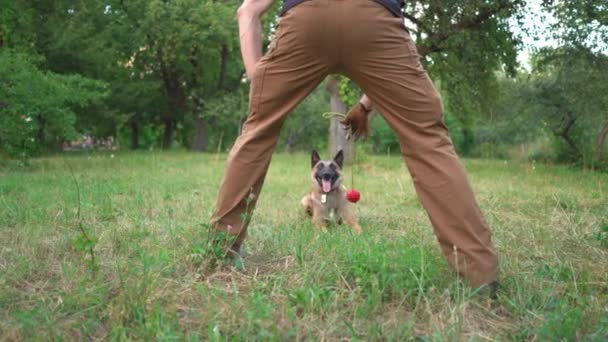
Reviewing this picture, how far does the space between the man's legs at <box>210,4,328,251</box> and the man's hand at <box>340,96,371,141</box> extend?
1.43ft

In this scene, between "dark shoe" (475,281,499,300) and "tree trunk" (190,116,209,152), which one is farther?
"tree trunk" (190,116,209,152)

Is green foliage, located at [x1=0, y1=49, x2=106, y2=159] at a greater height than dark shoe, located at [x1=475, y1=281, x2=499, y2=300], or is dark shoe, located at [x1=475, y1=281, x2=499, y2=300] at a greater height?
green foliage, located at [x1=0, y1=49, x2=106, y2=159]

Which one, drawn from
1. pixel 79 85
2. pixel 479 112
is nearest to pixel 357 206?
pixel 79 85

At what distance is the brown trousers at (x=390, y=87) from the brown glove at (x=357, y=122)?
399mm

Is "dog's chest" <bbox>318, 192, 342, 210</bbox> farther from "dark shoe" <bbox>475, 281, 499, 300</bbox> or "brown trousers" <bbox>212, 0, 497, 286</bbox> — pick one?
"dark shoe" <bbox>475, 281, 499, 300</bbox>

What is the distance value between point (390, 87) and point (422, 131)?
0.25 m

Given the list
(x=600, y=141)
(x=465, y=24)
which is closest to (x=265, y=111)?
(x=465, y=24)

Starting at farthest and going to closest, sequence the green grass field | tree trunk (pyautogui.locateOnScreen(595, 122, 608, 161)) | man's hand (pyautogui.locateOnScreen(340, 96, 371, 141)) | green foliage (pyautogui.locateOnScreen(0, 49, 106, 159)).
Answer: tree trunk (pyautogui.locateOnScreen(595, 122, 608, 161)) < green foliage (pyautogui.locateOnScreen(0, 49, 106, 159)) < man's hand (pyautogui.locateOnScreen(340, 96, 371, 141)) < the green grass field

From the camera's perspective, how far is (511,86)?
17.0 m

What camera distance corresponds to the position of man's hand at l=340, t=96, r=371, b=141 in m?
2.96

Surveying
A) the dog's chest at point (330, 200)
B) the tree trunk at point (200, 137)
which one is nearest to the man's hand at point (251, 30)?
the dog's chest at point (330, 200)

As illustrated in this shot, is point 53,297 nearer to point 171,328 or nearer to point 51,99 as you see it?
point 171,328

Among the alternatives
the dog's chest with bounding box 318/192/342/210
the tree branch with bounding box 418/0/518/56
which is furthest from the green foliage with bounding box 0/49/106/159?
the tree branch with bounding box 418/0/518/56

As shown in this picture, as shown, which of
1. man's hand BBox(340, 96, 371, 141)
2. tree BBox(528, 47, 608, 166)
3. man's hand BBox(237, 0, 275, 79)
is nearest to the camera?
man's hand BBox(237, 0, 275, 79)
